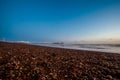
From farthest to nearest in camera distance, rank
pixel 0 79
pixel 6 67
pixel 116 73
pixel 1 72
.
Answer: pixel 116 73 < pixel 6 67 < pixel 1 72 < pixel 0 79

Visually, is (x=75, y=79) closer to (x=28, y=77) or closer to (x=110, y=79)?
(x=110, y=79)

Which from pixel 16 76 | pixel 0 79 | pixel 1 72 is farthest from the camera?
pixel 1 72

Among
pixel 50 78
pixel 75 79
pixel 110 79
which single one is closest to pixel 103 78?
pixel 110 79

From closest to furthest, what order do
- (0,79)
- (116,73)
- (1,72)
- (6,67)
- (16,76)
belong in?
(0,79)
(16,76)
(1,72)
(6,67)
(116,73)

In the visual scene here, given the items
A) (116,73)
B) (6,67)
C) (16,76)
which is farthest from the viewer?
(116,73)

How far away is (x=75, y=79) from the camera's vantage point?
500 cm

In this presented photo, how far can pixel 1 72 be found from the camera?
5.15m

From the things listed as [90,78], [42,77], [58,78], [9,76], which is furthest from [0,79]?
[90,78]

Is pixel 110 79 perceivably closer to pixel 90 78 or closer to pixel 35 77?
pixel 90 78

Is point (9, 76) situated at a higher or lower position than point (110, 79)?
higher

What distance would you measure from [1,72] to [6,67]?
628mm

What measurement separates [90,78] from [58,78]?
1.73 meters

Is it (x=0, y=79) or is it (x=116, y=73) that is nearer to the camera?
(x=0, y=79)

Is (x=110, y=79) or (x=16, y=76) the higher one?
(x=16, y=76)
